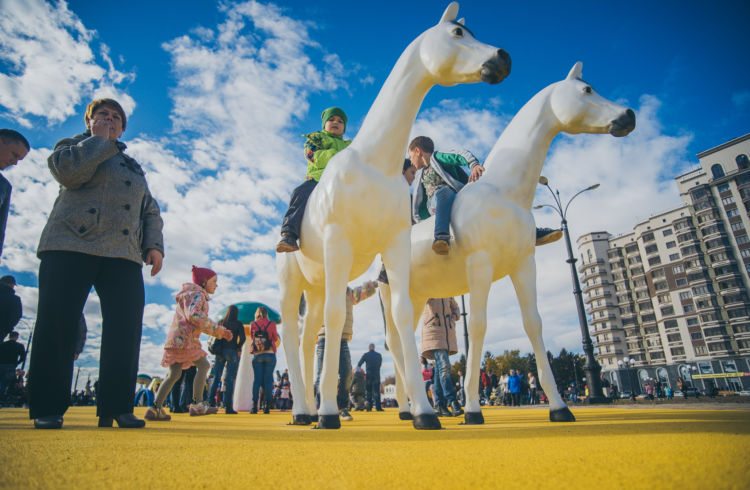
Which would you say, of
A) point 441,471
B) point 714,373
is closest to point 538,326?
point 441,471

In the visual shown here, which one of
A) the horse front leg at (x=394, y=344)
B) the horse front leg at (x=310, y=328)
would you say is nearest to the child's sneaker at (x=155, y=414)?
the horse front leg at (x=310, y=328)

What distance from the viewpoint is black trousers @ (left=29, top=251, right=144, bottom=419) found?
9.70 ft

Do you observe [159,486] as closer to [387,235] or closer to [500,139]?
[387,235]

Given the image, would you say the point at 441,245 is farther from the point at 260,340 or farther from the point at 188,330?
the point at 260,340

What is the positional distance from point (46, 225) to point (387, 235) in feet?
9.08

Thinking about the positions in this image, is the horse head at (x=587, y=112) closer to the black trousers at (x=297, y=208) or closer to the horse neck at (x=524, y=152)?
the horse neck at (x=524, y=152)

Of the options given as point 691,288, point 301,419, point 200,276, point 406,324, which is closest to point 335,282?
point 406,324

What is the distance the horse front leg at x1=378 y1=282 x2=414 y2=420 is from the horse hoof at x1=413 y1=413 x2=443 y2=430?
201cm

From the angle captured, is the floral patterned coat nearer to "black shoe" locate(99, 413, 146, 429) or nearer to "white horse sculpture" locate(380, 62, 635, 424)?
"black shoe" locate(99, 413, 146, 429)

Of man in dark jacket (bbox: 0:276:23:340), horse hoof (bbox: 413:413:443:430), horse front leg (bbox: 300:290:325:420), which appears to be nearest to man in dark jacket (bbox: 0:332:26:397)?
man in dark jacket (bbox: 0:276:23:340)

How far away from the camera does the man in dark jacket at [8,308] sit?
6387mm

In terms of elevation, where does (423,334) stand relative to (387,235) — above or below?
below

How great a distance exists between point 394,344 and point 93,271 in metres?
3.30

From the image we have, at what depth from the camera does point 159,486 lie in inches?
→ 44.8
